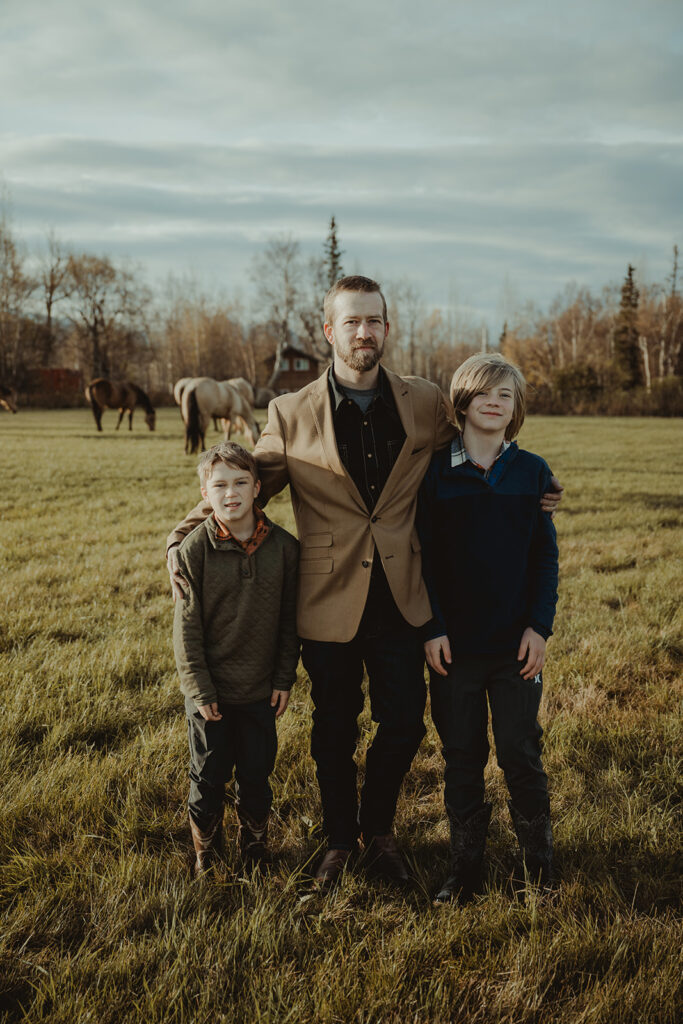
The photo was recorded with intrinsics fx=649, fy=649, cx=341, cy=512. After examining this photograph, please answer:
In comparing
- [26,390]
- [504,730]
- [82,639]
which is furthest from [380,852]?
[26,390]

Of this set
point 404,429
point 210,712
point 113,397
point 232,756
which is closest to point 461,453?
point 404,429

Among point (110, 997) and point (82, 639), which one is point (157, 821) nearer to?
point (110, 997)

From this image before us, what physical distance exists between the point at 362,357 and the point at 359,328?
0.38ft

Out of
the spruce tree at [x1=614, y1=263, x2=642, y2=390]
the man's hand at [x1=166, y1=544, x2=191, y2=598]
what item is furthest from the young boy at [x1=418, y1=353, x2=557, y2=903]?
the spruce tree at [x1=614, y1=263, x2=642, y2=390]

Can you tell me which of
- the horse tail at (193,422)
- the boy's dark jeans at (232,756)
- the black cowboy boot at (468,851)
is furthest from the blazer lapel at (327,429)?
the horse tail at (193,422)

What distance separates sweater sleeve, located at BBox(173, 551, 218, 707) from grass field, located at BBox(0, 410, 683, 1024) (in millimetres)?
718

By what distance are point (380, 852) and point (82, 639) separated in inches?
118

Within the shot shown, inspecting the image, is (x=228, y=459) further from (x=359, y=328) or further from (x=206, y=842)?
(x=206, y=842)

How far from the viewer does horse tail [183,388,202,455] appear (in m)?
17.0

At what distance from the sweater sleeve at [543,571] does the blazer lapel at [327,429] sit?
716 mm

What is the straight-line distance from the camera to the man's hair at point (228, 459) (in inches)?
101

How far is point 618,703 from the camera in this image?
13.0ft

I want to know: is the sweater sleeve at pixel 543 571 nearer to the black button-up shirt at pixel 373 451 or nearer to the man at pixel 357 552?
the man at pixel 357 552

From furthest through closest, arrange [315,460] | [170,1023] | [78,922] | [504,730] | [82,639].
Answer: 1. [82,639]
2. [315,460]
3. [504,730]
4. [78,922]
5. [170,1023]
